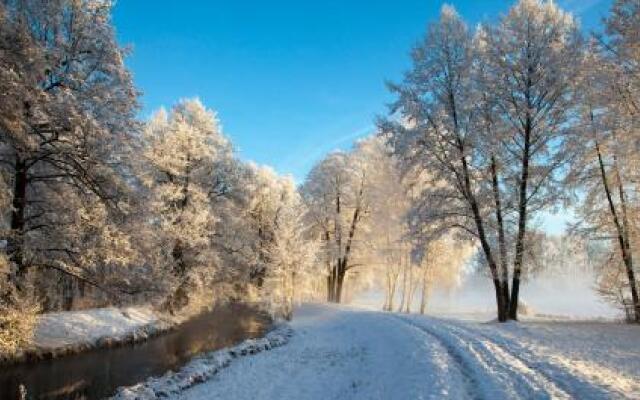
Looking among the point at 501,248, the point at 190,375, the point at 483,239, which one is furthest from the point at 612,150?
the point at 190,375

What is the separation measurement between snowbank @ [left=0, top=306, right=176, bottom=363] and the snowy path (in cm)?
680

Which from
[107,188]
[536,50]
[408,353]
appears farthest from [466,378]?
[536,50]

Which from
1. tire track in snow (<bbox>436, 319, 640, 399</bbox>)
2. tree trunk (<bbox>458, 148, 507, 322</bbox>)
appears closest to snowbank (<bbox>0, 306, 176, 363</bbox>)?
tire track in snow (<bbox>436, 319, 640, 399</bbox>)

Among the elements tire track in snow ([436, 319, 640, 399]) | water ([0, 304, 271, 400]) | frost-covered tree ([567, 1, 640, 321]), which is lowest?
water ([0, 304, 271, 400])

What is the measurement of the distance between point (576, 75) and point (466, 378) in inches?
666

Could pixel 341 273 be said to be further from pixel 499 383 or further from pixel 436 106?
pixel 499 383

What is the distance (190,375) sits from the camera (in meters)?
15.9

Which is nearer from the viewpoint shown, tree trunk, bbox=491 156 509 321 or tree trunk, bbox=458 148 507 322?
tree trunk, bbox=491 156 509 321

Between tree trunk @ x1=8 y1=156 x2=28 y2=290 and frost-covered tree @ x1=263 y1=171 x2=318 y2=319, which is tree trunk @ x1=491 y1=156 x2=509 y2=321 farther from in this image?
tree trunk @ x1=8 y1=156 x2=28 y2=290

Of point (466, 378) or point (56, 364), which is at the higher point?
point (466, 378)

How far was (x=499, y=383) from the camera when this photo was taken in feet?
36.5

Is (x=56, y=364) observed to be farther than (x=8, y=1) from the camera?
Yes

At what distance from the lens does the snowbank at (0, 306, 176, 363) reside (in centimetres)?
1898

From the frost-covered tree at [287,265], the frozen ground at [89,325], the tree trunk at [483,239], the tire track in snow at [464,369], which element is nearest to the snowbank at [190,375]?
the frozen ground at [89,325]
